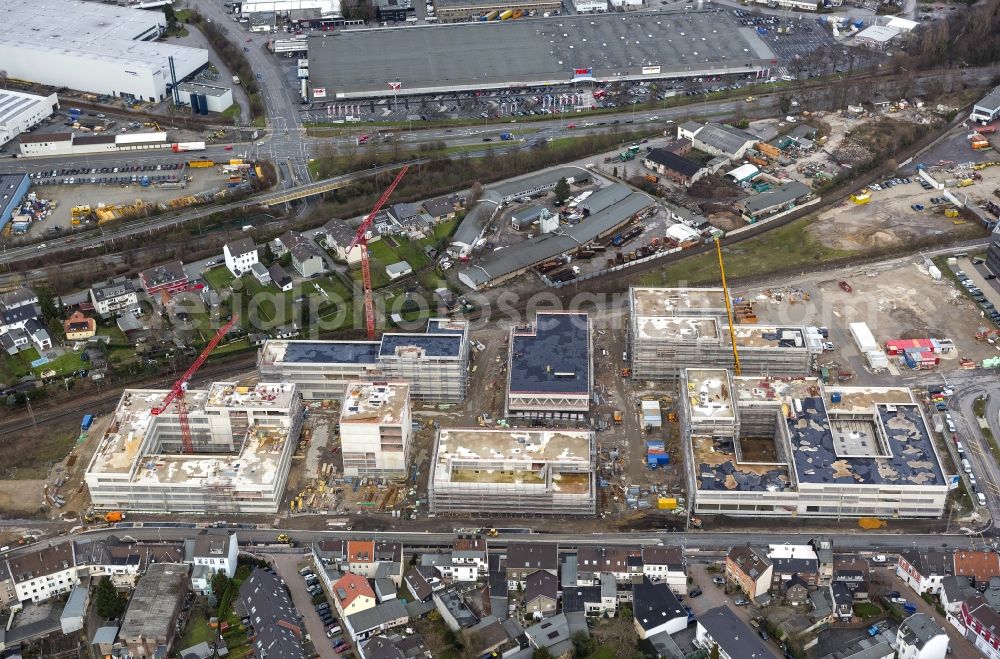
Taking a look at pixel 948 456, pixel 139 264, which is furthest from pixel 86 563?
pixel 948 456

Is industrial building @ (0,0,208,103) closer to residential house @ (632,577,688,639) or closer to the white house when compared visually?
the white house

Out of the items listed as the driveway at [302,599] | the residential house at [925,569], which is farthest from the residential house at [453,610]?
the residential house at [925,569]

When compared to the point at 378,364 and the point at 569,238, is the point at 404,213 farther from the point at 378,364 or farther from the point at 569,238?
the point at 378,364

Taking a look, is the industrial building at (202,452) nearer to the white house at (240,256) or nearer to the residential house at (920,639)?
the white house at (240,256)

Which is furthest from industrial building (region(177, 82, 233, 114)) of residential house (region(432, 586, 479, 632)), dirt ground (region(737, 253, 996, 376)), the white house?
residential house (region(432, 586, 479, 632))

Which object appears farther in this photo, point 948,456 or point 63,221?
point 63,221

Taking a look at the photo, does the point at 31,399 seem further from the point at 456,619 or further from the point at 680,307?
the point at 680,307
